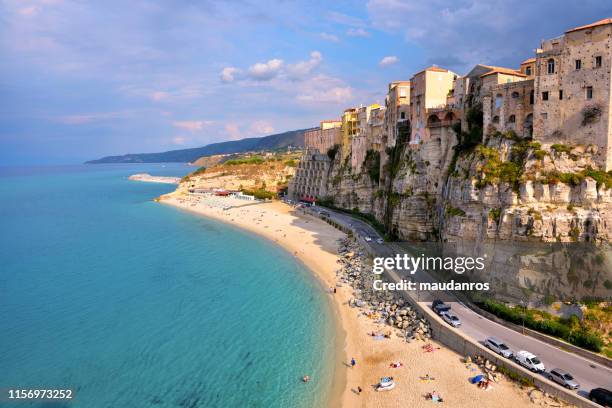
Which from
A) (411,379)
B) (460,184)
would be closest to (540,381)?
(411,379)

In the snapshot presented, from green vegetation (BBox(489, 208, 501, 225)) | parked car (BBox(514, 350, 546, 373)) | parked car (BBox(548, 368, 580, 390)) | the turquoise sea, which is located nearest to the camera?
parked car (BBox(548, 368, 580, 390))

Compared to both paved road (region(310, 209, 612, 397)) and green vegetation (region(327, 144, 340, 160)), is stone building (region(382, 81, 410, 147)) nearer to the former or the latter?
paved road (region(310, 209, 612, 397))

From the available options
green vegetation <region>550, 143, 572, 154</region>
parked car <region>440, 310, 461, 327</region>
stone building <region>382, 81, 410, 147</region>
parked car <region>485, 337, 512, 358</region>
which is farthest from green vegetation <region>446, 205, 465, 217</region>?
stone building <region>382, 81, 410, 147</region>

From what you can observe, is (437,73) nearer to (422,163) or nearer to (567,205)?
(422,163)

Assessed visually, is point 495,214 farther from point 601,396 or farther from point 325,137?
point 325,137

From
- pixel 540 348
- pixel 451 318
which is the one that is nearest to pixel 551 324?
pixel 540 348

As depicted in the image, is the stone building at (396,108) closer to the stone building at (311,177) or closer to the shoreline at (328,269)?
the shoreline at (328,269)

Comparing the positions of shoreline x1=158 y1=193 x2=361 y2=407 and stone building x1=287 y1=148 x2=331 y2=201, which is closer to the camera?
shoreline x1=158 y1=193 x2=361 y2=407
